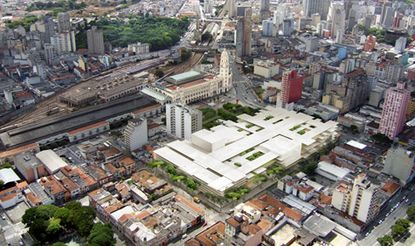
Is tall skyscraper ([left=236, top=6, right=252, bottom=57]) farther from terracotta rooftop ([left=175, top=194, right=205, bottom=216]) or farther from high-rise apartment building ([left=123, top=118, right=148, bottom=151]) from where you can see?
terracotta rooftop ([left=175, top=194, right=205, bottom=216])

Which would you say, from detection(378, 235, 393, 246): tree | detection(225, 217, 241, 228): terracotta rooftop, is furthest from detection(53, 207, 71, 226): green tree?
detection(378, 235, 393, 246): tree

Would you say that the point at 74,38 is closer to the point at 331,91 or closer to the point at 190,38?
the point at 190,38

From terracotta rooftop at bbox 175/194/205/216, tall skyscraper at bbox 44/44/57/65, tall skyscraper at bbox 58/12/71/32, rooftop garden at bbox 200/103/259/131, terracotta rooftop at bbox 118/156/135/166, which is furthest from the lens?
tall skyscraper at bbox 58/12/71/32

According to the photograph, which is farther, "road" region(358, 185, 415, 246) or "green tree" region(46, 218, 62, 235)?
"road" region(358, 185, 415, 246)

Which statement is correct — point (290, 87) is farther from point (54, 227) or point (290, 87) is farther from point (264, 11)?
point (264, 11)

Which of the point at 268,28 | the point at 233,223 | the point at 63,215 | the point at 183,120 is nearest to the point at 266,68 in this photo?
the point at 183,120

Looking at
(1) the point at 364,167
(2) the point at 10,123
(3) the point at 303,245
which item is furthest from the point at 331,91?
(2) the point at 10,123
